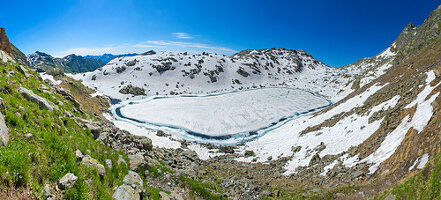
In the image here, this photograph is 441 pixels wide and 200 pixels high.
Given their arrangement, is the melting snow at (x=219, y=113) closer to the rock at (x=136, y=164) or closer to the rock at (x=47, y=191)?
the rock at (x=136, y=164)

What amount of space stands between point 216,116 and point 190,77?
5285cm

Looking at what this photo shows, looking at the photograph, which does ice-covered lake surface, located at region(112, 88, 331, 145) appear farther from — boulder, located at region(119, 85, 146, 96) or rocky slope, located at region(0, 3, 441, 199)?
boulder, located at region(119, 85, 146, 96)

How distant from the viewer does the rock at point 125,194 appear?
260 inches

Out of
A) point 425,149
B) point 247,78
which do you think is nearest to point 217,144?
point 425,149

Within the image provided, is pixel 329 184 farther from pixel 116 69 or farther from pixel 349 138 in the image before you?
pixel 116 69

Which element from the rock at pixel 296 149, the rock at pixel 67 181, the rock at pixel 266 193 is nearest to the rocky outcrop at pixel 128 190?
the rock at pixel 67 181

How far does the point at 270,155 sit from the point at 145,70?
8231cm

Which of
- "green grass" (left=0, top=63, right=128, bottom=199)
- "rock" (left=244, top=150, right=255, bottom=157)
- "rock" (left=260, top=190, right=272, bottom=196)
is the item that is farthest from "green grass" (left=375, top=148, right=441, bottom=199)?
"rock" (left=244, top=150, right=255, bottom=157)

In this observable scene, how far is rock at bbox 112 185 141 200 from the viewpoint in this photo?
6605 millimetres

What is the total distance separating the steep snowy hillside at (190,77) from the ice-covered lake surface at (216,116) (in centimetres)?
1824

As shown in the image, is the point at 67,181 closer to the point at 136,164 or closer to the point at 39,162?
the point at 39,162

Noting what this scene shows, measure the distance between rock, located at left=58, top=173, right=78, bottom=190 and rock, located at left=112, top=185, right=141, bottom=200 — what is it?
165 cm

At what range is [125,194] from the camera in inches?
271

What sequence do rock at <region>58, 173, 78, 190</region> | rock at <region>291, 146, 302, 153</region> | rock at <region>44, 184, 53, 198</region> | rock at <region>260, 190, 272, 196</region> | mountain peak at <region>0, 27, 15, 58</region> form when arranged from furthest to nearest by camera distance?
rock at <region>291, 146, 302, 153</region>
mountain peak at <region>0, 27, 15, 58</region>
rock at <region>260, 190, 272, 196</region>
rock at <region>58, 173, 78, 190</region>
rock at <region>44, 184, 53, 198</region>
